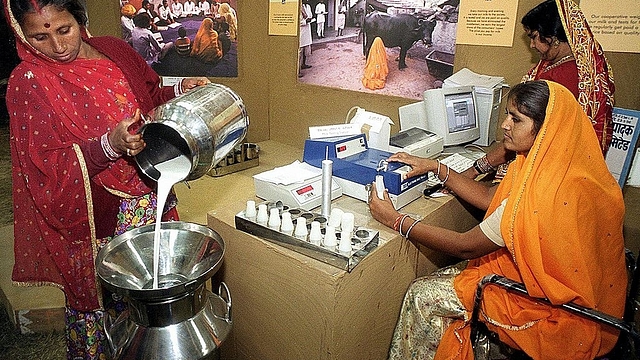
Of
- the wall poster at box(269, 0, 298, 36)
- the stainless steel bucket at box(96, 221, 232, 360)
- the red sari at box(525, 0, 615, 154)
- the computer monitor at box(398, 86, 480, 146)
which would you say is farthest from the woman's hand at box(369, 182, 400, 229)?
the wall poster at box(269, 0, 298, 36)

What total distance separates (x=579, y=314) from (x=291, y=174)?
3.12 ft

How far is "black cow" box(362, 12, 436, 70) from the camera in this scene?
234cm

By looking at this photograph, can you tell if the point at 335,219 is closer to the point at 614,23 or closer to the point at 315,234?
the point at 315,234

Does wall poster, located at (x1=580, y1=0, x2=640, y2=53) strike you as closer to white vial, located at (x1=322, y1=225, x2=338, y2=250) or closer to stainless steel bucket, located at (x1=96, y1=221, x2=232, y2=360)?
white vial, located at (x1=322, y1=225, x2=338, y2=250)

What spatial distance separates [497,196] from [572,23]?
840mm

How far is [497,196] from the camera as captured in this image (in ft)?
4.73

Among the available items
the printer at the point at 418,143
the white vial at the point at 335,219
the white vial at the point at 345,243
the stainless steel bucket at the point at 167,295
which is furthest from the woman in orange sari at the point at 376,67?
the stainless steel bucket at the point at 167,295

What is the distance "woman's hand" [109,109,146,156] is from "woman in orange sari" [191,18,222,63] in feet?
6.07

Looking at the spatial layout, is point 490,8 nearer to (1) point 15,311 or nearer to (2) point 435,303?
(2) point 435,303

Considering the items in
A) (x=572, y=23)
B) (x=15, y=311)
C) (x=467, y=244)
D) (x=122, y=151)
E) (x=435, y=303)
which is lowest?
(x=15, y=311)

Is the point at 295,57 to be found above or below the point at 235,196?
above

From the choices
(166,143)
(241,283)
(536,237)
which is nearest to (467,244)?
(536,237)

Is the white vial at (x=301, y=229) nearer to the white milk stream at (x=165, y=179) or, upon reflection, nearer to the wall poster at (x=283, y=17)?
the white milk stream at (x=165, y=179)

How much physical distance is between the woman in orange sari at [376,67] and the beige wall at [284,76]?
7 centimetres
